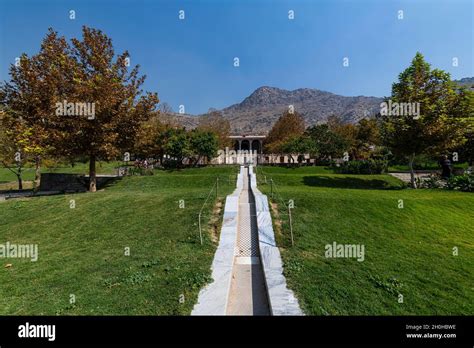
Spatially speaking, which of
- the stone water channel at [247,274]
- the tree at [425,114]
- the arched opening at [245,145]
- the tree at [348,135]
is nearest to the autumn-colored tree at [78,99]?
the stone water channel at [247,274]

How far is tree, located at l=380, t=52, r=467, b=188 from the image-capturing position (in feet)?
51.3

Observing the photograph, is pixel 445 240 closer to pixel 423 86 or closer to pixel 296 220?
pixel 296 220

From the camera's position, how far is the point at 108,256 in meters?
7.15

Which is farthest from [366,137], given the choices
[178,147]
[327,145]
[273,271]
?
[273,271]

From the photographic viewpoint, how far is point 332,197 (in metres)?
11.1

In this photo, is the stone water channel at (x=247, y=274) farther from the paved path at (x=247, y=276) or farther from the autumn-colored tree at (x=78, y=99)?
the autumn-colored tree at (x=78, y=99)

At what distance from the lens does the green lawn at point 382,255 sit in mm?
4832

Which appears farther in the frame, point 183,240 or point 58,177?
point 58,177

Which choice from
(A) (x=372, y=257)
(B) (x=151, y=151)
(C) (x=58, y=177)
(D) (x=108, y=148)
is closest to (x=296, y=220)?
(A) (x=372, y=257)

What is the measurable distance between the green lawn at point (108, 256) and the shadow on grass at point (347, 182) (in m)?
8.81

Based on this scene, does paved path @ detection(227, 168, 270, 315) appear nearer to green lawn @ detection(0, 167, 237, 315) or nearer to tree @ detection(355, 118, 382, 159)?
green lawn @ detection(0, 167, 237, 315)

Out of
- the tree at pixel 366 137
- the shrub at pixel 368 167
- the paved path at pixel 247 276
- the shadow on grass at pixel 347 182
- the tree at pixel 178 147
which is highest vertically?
the tree at pixel 366 137
